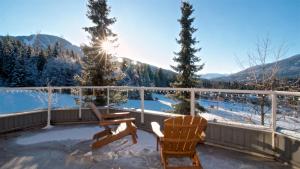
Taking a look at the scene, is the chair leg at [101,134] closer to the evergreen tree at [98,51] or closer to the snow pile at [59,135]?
the snow pile at [59,135]

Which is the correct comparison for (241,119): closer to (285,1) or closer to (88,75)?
(285,1)

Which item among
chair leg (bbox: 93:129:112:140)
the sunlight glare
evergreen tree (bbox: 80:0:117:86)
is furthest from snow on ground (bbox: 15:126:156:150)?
the sunlight glare

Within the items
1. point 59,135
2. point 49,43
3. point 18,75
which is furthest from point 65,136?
point 49,43

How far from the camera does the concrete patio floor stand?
3.55m

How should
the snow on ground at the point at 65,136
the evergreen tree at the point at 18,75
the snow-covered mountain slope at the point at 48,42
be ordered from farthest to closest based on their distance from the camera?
the snow-covered mountain slope at the point at 48,42
the evergreen tree at the point at 18,75
the snow on ground at the point at 65,136

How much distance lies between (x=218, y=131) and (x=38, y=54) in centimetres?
3830

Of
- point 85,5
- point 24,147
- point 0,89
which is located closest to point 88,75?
point 85,5

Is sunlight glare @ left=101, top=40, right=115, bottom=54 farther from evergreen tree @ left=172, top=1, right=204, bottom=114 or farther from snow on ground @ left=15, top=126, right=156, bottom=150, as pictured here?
snow on ground @ left=15, top=126, right=156, bottom=150

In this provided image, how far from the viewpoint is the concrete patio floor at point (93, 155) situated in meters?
3.55

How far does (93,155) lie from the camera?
13.3 feet

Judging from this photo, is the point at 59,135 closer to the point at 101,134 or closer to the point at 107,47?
the point at 101,134

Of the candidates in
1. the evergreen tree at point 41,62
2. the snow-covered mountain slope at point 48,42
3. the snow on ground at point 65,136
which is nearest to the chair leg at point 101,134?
the snow on ground at point 65,136

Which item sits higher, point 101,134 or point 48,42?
point 48,42

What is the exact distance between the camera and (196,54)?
1484 centimetres
